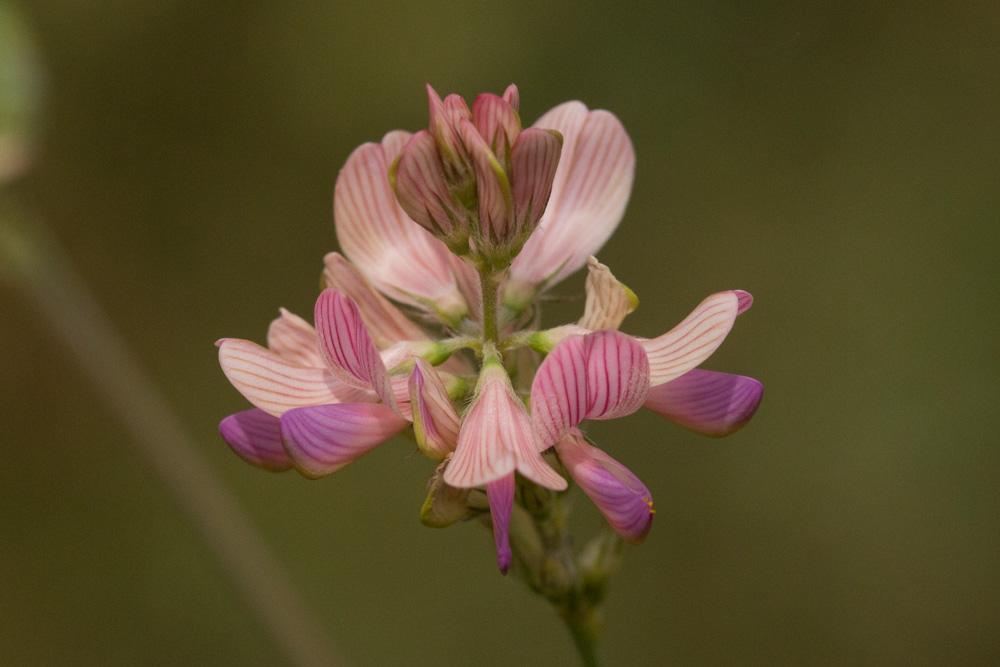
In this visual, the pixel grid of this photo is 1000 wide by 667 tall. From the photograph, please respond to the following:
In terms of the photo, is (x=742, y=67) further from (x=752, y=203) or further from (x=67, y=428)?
(x=67, y=428)

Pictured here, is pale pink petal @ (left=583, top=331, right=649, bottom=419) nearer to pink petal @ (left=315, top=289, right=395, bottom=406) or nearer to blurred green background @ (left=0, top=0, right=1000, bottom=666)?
pink petal @ (left=315, top=289, right=395, bottom=406)

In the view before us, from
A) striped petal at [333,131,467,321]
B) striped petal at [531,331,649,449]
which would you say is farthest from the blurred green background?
striped petal at [531,331,649,449]

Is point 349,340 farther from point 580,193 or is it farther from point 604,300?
point 580,193

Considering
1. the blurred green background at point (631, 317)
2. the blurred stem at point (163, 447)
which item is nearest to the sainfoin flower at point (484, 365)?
the blurred stem at point (163, 447)

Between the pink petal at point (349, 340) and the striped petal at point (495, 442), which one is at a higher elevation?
the pink petal at point (349, 340)

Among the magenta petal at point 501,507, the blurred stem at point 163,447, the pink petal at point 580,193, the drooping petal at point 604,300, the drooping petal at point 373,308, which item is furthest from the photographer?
the blurred stem at point 163,447

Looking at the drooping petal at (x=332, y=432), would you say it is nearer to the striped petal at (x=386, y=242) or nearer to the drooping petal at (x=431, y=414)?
the drooping petal at (x=431, y=414)

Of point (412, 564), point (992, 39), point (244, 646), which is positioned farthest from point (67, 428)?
point (992, 39)
